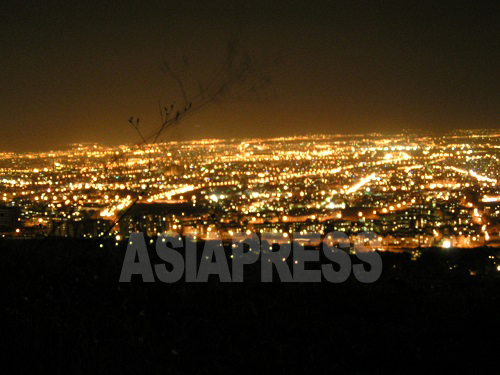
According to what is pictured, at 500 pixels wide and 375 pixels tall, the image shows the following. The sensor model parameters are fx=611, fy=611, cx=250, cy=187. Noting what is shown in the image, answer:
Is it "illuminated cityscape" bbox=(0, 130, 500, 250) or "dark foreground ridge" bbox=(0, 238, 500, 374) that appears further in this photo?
"illuminated cityscape" bbox=(0, 130, 500, 250)

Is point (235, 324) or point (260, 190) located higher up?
point (260, 190)

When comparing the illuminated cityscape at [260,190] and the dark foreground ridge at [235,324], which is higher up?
the illuminated cityscape at [260,190]

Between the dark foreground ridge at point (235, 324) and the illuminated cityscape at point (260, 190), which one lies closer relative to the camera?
the dark foreground ridge at point (235, 324)

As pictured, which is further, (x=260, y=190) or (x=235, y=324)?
(x=260, y=190)

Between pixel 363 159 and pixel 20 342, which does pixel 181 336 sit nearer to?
pixel 20 342

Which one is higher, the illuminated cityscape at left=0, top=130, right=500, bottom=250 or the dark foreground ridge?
the illuminated cityscape at left=0, top=130, right=500, bottom=250

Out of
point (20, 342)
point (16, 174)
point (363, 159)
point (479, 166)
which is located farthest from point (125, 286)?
point (363, 159)
